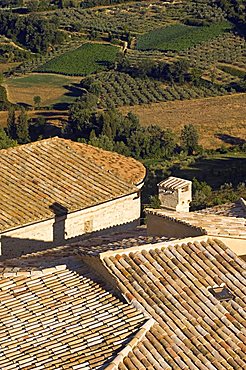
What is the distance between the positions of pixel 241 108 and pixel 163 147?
10.4m

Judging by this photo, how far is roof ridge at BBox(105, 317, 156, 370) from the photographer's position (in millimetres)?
7680

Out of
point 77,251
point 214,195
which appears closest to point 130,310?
point 77,251

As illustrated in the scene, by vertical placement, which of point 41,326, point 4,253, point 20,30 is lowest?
point 20,30

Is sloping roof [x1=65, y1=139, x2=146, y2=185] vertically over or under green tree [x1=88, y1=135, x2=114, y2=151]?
over

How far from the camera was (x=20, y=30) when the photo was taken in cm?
6166

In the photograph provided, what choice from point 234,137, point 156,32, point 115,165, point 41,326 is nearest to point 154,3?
point 156,32

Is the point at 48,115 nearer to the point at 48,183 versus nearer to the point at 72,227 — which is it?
the point at 48,183

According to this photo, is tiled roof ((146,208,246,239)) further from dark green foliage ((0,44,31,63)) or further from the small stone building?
dark green foliage ((0,44,31,63))

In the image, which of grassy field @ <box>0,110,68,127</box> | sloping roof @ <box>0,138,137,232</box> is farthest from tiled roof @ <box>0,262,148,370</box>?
grassy field @ <box>0,110,68,127</box>

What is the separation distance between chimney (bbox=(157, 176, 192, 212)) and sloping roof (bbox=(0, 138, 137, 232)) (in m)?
1.31

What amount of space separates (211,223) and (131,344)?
2.64 m

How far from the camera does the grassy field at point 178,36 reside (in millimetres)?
57344

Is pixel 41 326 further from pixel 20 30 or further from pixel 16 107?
pixel 20 30

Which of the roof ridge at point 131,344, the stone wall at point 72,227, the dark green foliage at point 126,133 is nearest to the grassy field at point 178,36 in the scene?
the dark green foliage at point 126,133
